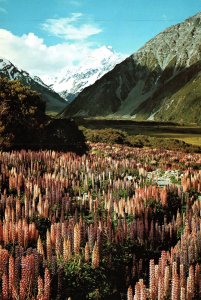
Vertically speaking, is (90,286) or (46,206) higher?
(46,206)

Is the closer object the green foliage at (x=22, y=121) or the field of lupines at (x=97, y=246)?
the field of lupines at (x=97, y=246)

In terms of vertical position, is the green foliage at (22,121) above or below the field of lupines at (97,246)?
above

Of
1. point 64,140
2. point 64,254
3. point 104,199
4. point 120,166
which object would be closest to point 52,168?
point 120,166

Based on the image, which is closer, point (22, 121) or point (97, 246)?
point (97, 246)

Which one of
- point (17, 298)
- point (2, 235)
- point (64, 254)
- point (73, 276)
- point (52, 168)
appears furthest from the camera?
point (52, 168)

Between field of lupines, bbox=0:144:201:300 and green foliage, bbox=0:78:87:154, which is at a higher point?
green foliage, bbox=0:78:87:154

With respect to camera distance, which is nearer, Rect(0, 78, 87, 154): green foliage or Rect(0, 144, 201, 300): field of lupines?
Rect(0, 144, 201, 300): field of lupines

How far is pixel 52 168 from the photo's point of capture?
75.3 feet

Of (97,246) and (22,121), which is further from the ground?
(22,121)

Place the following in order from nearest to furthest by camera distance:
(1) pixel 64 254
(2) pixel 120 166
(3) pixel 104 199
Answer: (1) pixel 64 254
(3) pixel 104 199
(2) pixel 120 166

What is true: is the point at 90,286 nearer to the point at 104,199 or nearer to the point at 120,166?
the point at 104,199

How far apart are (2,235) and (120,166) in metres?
14.6

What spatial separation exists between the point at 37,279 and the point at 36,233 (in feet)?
9.08

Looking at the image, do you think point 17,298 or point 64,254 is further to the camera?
point 64,254
